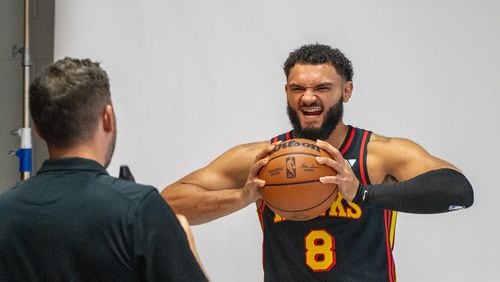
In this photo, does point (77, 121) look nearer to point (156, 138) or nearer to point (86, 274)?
point (86, 274)

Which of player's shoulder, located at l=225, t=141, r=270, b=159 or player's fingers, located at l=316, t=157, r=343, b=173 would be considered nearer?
player's fingers, located at l=316, t=157, r=343, b=173

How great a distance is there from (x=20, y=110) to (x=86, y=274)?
272 centimetres

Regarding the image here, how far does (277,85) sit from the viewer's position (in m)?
3.64

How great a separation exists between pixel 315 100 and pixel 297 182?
18.8 inches

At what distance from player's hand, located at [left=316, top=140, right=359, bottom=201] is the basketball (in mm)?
19

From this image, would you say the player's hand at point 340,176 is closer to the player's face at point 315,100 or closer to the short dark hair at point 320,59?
the player's face at point 315,100

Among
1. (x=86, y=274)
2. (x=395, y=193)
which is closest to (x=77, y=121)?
(x=86, y=274)

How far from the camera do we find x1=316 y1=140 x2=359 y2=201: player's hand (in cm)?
245

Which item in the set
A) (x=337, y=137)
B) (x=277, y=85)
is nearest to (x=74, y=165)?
(x=337, y=137)

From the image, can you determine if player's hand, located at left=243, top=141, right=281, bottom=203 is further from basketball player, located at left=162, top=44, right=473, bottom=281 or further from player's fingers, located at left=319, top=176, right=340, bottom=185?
player's fingers, located at left=319, top=176, right=340, bottom=185

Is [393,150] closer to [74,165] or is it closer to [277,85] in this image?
[277,85]

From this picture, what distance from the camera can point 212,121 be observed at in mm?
3699

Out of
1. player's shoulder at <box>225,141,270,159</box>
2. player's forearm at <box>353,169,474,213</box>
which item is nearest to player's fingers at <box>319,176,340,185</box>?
player's forearm at <box>353,169,474,213</box>

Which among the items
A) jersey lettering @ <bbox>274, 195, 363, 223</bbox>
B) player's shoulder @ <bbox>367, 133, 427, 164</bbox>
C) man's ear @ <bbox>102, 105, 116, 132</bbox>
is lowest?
jersey lettering @ <bbox>274, 195, 363, 223</bbox>
